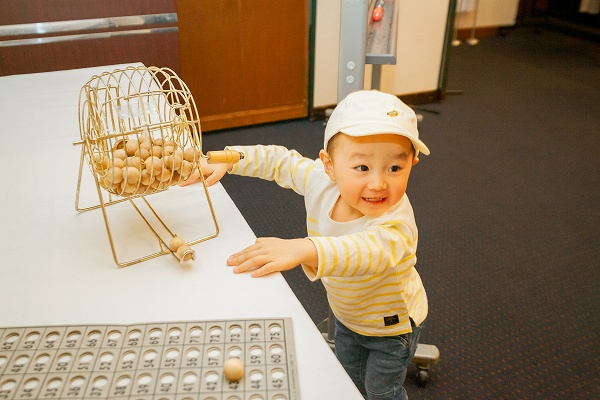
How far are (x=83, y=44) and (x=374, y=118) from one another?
1.90 metres

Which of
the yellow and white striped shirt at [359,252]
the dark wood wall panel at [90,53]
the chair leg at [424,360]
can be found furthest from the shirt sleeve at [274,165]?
the dark wood wall panel at [90,53]

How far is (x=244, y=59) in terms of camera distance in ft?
10.5

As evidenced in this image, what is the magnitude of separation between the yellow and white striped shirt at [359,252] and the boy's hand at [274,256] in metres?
0.02

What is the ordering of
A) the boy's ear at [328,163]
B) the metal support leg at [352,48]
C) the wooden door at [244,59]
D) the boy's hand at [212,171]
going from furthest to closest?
the wooden door at [244,59]
the metal support leg at [352,48]
the boy's hand at [212,171]
the boy's ear at [328,163]

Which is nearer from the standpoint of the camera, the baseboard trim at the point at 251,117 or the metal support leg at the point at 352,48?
the metal support leg at the point at 352,48

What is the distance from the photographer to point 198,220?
1.00 meters

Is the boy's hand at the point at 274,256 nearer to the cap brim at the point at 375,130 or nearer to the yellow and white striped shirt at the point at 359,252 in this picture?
the yellow and white striped shirt at the point at 359,252

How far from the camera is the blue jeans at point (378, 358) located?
112 cm

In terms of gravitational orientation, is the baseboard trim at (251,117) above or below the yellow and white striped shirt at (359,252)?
below

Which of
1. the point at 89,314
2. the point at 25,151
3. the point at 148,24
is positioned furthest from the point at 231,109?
the point at 89,314

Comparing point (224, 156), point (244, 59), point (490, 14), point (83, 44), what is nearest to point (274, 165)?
point (224, 156)

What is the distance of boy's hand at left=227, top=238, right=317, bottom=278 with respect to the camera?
83 centimetres

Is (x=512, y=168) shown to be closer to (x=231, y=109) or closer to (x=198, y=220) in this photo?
(x=231, y=109)

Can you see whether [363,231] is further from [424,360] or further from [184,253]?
[424,360]
